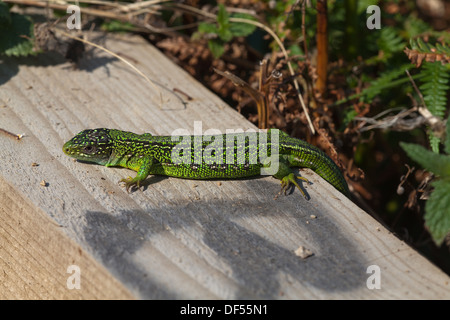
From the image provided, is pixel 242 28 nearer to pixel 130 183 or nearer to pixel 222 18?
pixel 222 18

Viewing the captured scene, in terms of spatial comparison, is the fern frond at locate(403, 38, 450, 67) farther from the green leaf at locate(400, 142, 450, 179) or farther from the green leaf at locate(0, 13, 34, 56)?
the green leaf at locate(0, 13, 34, 56)

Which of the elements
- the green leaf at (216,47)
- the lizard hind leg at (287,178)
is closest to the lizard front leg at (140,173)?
the lizard hind leg at (287,178)

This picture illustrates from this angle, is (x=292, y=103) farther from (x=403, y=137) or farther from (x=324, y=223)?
(x=324, y=223)

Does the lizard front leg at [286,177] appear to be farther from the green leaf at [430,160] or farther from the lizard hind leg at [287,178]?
the green leaf at [430,160]

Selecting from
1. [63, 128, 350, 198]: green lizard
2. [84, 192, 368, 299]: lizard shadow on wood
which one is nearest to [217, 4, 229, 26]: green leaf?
[63, 128, 350, 198]: green lizard

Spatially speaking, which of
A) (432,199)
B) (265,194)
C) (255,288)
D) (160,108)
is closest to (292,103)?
(160,108)

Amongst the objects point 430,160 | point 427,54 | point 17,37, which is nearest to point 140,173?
point 430,160
